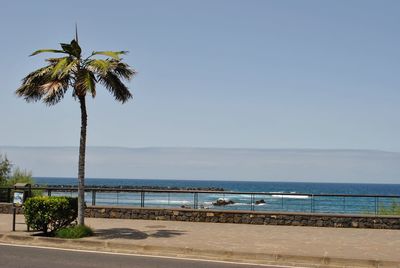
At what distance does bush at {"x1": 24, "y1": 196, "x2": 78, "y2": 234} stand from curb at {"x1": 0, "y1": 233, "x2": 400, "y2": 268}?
613mm

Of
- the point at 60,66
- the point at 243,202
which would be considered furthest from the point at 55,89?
the point at 243,202

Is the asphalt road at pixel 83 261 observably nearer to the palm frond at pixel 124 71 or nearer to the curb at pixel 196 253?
the curb at pixel 196 253

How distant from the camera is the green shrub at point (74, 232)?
15227mm

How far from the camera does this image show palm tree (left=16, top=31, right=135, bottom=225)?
15.7 metres

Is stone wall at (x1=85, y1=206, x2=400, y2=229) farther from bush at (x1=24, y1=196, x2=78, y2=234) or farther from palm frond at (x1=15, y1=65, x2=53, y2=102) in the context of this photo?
palm frond at (x1=15, y1=65, x2=53, y2=102)

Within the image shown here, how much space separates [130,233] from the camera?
54.8 feet

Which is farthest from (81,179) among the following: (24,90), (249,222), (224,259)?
(249,222)

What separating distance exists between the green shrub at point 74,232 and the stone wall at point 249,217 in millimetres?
6011

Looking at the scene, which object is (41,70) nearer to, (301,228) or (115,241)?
(115,241)

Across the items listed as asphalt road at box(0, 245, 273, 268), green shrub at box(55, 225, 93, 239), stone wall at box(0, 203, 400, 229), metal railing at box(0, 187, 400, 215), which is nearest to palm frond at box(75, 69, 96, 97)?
green shrub at box(55, 225, 93, 239)

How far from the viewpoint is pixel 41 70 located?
1638 centimetres

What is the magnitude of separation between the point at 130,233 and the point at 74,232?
2059mm

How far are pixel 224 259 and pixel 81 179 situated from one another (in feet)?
18.7

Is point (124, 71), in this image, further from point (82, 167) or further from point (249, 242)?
point (249, 242)
